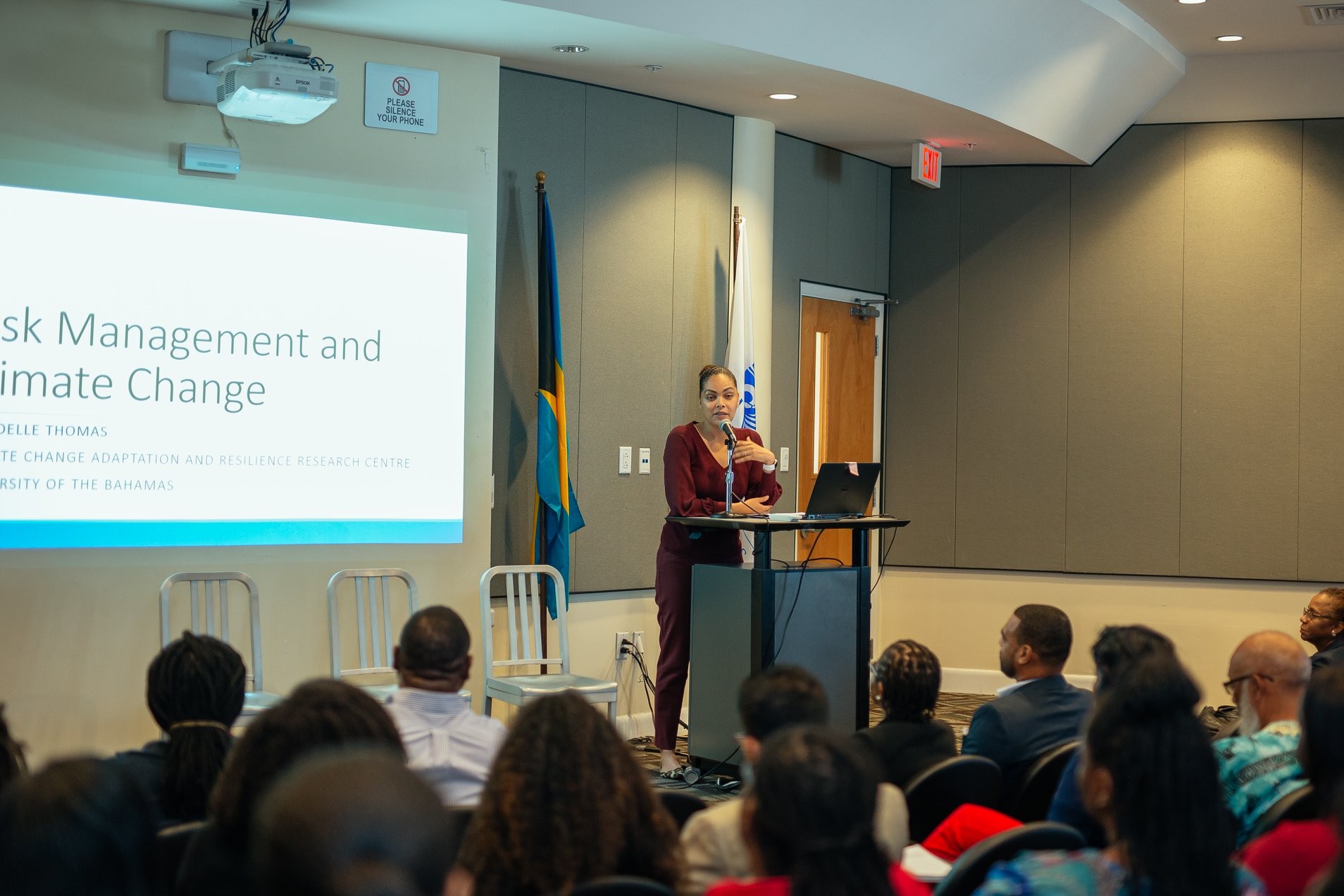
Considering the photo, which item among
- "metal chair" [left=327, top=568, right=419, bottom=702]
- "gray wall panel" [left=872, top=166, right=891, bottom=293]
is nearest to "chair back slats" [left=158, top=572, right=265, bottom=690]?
"metal chair" [left=327, top=568, right=419, bottom=702]

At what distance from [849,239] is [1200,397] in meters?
2.38

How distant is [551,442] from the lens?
6.12m

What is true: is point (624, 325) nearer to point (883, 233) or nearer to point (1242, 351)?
point (883, 233)

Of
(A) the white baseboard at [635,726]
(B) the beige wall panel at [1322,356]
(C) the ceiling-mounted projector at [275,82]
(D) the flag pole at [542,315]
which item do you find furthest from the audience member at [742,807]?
(B) the beige wall panel at [1322,356]

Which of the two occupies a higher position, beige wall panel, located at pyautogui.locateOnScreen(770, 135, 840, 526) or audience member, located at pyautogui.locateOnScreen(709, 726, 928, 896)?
beige wall panel, located at pyautogui.locateOnScreen(770, 135, 840, 526)

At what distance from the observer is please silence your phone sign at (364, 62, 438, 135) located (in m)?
5.59

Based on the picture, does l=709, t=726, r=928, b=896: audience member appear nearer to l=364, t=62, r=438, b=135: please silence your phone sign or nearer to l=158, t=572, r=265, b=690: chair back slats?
l=158, t=572, r=265, b=690: chair back slats

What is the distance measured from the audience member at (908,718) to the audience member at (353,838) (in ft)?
6.56

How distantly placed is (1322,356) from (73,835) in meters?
8.03

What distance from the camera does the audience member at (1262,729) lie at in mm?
2742

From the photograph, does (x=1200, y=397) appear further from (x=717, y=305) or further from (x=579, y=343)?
(x=579, y=343)

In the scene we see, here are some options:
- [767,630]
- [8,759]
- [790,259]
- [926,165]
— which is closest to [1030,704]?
[767,630]

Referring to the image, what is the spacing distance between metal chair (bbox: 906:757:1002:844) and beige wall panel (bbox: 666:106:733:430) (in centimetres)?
408

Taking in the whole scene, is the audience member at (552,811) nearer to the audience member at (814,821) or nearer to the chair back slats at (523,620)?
the audience member at (814,821)
